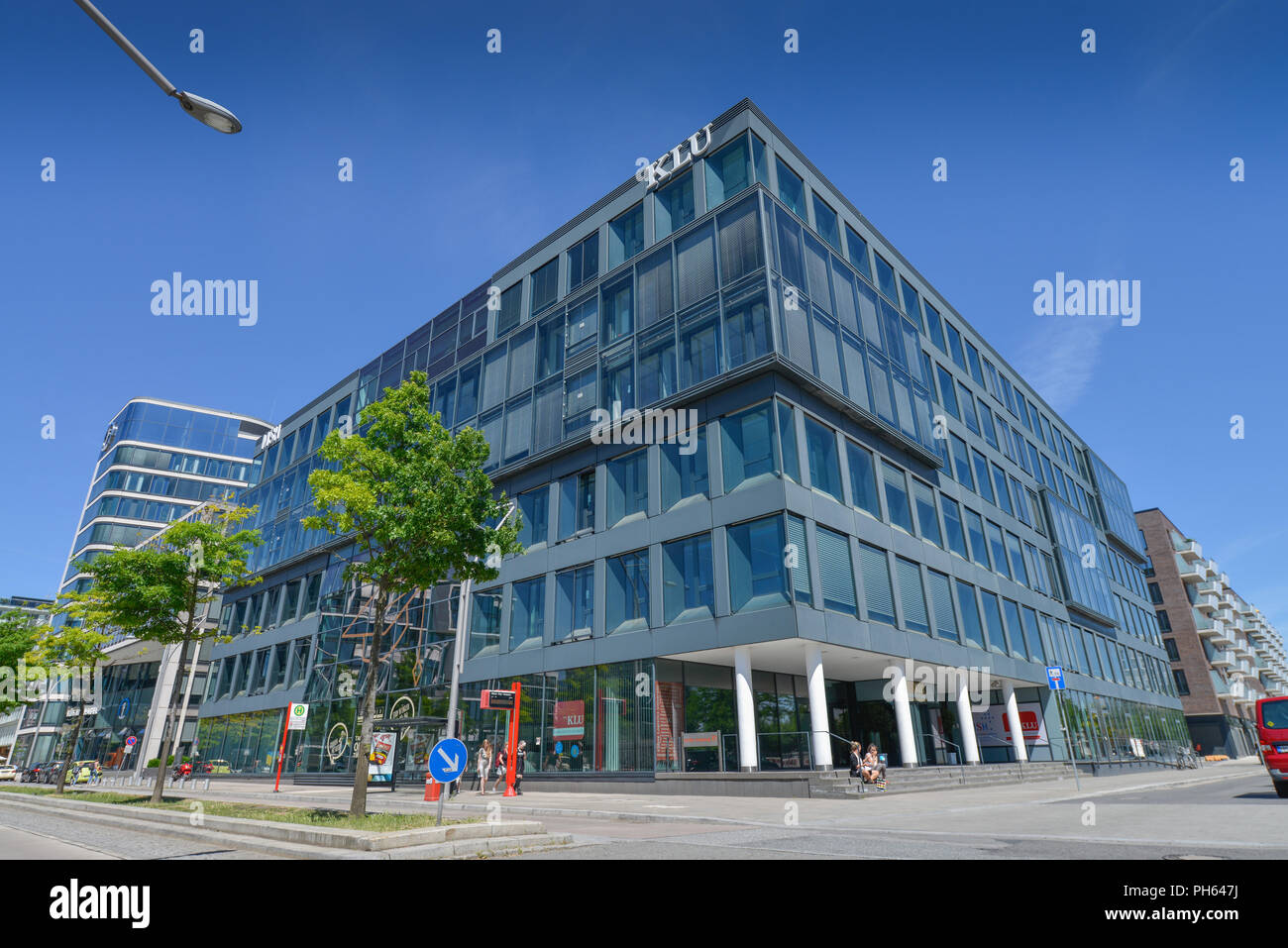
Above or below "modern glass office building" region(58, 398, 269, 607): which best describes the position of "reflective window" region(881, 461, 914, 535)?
below

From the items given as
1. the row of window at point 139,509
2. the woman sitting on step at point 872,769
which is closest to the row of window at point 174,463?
the row of window at point 139,509

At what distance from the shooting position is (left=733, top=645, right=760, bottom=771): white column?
23.4 m

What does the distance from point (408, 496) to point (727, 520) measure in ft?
38.4

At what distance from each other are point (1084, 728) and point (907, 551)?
22.4m

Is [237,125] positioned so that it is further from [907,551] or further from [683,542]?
[907,551]

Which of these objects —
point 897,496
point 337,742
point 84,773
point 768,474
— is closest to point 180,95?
point 768,474

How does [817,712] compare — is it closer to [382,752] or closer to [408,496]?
[408,496]

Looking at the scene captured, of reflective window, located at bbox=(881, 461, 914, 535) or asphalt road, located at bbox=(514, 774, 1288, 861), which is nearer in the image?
asphalt road, located at bbox=(514, 774, 1288, 861)

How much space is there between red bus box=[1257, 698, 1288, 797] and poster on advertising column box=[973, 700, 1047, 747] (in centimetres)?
2127

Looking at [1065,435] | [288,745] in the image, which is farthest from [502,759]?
[1065,435]

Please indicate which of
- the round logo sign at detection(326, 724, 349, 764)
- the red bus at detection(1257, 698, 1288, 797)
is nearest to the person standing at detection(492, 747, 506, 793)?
the round logo sign at detection(326, 724, 349, 764)

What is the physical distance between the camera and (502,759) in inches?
1094

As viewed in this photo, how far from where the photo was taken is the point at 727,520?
2462cm

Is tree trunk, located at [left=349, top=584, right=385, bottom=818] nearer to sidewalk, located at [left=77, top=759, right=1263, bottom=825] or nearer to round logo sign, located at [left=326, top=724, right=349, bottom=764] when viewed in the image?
sidewalk, located at [left=77, top=759, right=1263, bottom=825]
